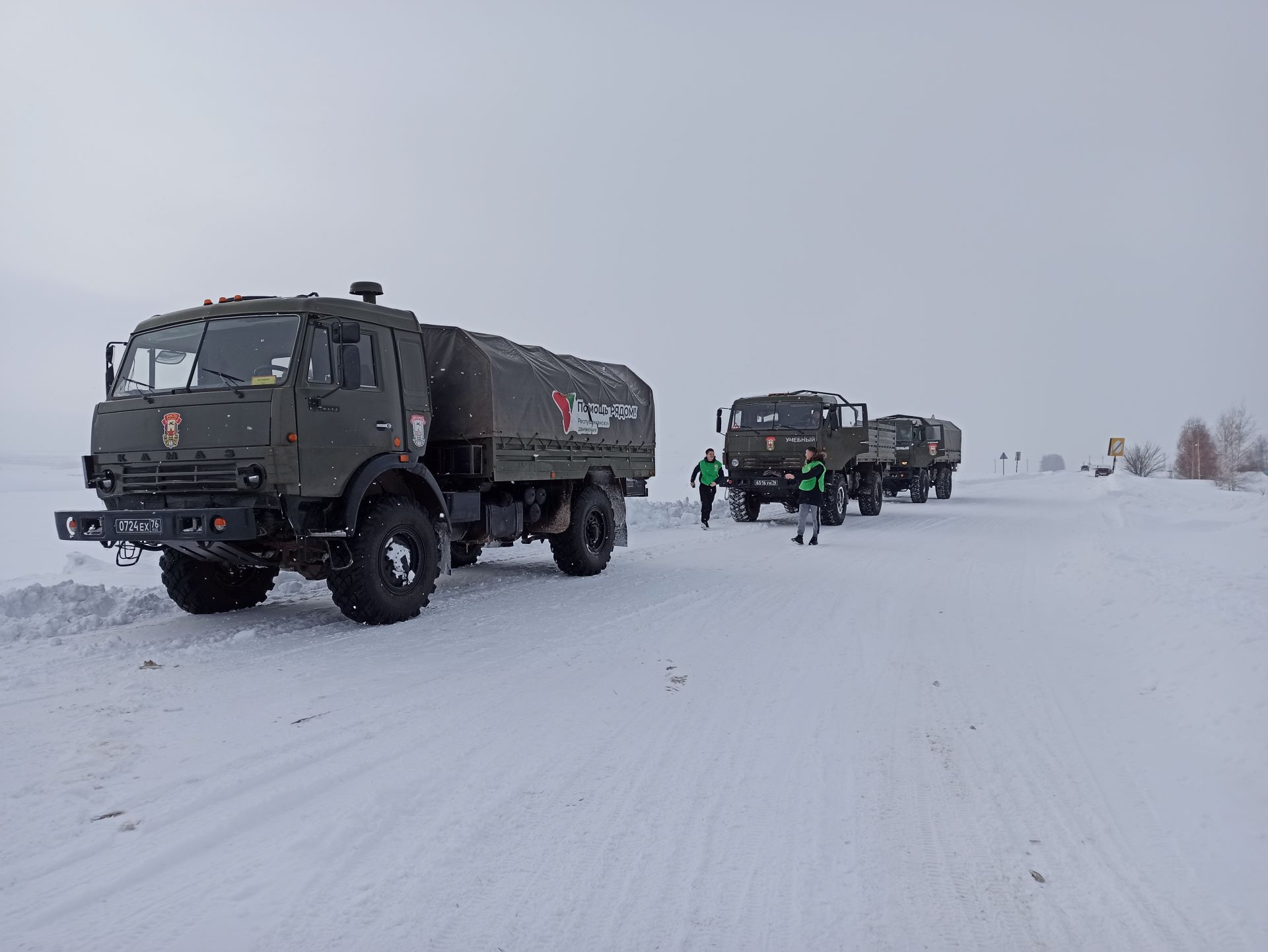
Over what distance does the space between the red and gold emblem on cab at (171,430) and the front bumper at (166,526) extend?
21.8 inches

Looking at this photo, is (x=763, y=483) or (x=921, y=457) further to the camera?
(x=921, y=457)

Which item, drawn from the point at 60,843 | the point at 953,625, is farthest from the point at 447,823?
the point at 953,625

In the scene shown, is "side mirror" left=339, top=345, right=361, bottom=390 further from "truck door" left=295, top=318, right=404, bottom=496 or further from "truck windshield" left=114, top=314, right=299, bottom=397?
"truck windshield" left=114, top=314, right=299, bottom=397

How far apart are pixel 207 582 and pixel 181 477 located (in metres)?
1.54

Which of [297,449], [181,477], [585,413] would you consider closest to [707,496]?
[585,413]

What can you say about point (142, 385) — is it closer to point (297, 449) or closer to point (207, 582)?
point (297, 449)

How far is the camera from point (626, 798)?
12.4 ft

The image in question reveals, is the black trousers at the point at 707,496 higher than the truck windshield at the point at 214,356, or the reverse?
the truck windshield at the point at 214,356

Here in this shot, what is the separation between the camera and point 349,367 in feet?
23.8

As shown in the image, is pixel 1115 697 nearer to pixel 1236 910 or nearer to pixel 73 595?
pixel 1236 910

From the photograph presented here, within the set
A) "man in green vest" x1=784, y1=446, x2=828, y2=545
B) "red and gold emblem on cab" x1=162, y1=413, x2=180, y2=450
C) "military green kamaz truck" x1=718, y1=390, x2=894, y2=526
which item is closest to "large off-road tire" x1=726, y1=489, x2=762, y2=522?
"military green kamaz truck" x1=718, y1=390, x2=894, y2=526

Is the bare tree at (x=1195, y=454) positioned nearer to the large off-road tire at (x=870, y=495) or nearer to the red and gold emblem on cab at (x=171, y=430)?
the large off-road tire at (x=870, y=495)

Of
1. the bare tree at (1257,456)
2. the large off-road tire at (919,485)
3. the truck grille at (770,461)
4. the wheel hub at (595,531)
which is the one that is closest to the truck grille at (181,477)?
the wheel hub at (595,531)

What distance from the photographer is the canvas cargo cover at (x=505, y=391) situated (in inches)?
353
